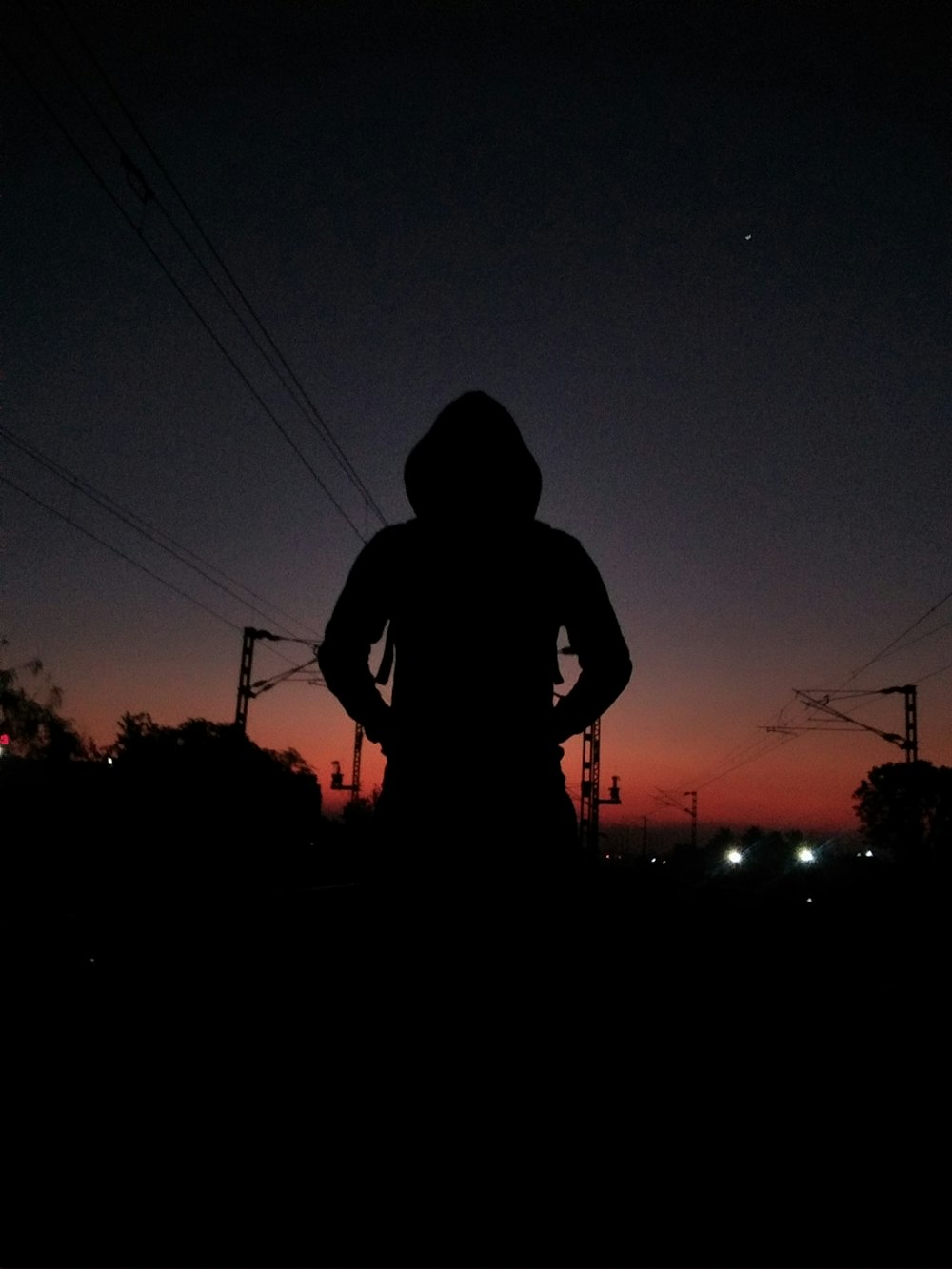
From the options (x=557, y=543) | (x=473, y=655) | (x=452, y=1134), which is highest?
(x=557, y=543)

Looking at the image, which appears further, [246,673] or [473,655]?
[246,673]

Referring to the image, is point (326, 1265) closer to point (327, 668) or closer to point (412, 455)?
point (327, 668)

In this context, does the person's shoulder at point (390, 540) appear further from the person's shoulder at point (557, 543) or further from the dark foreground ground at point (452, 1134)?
the dark foreground ground at point (452, 1134)

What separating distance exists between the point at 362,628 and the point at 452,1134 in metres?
1.10

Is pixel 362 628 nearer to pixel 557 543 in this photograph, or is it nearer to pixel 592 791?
pixel 557 543

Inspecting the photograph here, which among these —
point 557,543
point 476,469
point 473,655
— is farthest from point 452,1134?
point 476,469

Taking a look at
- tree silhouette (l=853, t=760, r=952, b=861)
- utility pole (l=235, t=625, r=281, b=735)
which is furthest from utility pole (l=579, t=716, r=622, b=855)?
tree silhouette (l=853, t=760, r=952, b=861)

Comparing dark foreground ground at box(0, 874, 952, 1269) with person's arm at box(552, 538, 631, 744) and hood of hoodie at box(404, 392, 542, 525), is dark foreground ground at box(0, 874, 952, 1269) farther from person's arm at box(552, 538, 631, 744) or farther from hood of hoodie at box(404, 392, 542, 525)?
hood of hoodie at box(404, 392, 542, 525)

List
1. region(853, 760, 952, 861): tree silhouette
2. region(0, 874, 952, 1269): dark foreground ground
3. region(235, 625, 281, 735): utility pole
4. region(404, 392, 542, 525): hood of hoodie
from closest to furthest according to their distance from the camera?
region(0, 874, 952, 1269): dark foreground ground → region(404, 392, 542, 525): hood of hoodie → region(235, 625, 281, 735): utility pole → region(853, 760, 952, 861): tree silhouette

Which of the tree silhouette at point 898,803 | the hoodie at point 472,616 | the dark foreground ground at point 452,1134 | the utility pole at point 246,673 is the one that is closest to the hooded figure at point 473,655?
the hoodie at point 472,616

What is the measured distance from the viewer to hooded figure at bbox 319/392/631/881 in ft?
5.78

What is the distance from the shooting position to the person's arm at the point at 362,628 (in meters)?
2.08

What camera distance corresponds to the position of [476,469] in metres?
2.01

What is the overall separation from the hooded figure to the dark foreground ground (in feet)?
0.48
